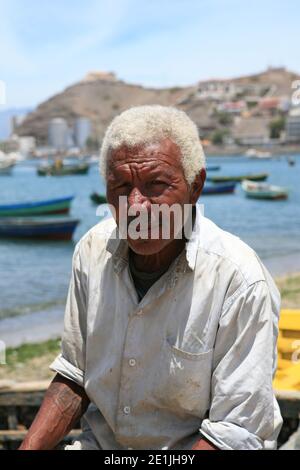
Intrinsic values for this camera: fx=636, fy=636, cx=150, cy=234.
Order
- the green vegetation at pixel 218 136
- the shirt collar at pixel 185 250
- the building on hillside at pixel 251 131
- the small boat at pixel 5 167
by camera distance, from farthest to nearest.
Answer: the building on hillside at pixel 251 131, the green vegetation at pixel 218 136, the small boat at pixel 5 167, the shirt collar at pixel 185 250

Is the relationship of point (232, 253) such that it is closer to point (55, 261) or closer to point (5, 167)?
point (55, 261)

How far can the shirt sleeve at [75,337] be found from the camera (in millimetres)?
2314

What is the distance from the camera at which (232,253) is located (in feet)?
6.95

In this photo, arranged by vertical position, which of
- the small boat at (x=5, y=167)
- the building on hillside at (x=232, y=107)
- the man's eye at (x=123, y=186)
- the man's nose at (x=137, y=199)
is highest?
the man's eye at (x=123, y=186)

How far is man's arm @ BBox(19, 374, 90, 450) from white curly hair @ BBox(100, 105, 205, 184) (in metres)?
0.88

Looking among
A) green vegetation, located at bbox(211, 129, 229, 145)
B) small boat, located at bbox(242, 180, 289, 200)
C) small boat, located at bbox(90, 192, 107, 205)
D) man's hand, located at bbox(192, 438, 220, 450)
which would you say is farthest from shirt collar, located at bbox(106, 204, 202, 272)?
green vegetation, located at bbox(211, 129, 229, 145)

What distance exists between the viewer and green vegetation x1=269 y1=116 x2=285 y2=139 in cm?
15238

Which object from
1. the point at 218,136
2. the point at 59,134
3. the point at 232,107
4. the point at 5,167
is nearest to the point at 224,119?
the point at 218,136

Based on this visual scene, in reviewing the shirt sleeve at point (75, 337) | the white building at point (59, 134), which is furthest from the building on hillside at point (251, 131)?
the shirt sleeve at point (75, 337)

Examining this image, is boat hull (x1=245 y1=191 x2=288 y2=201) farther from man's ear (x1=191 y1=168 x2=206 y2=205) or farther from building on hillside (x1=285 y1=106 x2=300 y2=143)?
building on hillside (x1=285 y1=106 x2=300 y2=143)

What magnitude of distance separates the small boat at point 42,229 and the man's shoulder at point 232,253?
760 inches

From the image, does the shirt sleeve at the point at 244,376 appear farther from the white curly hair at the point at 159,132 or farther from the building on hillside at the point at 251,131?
the building on hillside at the point at 251,131

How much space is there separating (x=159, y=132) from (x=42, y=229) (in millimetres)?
19625

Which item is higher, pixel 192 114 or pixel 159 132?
pixel 159 132
